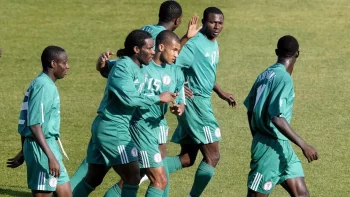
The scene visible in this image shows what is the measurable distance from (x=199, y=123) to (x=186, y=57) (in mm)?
864

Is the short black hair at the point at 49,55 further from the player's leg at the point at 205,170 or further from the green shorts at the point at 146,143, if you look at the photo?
the player's leg at the point at 205,170

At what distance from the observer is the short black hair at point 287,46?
35.6 feet

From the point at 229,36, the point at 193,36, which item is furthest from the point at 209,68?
the point at 229,36

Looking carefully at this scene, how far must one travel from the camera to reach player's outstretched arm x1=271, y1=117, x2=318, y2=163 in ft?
33.7

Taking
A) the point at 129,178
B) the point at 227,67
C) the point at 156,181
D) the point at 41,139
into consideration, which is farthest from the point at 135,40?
the point at 227,67

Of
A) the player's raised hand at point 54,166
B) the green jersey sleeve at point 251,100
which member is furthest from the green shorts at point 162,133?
the player's raised hand at point 54,166

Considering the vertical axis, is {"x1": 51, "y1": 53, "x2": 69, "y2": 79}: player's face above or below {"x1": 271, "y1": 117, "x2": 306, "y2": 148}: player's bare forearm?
above

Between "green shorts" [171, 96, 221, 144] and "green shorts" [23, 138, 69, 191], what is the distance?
285 centimetres

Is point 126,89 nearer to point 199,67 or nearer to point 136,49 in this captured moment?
point 136,49

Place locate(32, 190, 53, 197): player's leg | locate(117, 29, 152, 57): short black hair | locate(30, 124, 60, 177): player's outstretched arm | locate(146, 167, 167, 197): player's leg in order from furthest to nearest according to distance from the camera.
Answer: locate(146, 167, 167, 197): player's leg → locate(117, 29, 152, 57): short black hair → locate(32, 190, 53, 197): player's leg → locate(30, 124, 60, 177): player's outstretched arm

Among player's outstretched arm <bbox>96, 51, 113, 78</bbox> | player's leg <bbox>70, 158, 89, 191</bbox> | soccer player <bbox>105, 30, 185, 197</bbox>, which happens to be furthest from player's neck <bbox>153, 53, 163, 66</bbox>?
player's leg <bbox>70, 158, 89, 191</bbox>

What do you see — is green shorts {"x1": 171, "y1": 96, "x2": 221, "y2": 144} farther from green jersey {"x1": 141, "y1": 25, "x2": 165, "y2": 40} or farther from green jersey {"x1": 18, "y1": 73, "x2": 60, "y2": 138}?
green jersey {"x1": 18, "y1": 73, "x2": 60, "y2": 138}

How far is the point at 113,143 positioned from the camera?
11.0 meters

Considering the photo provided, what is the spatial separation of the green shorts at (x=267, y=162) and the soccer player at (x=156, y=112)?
41.6 inches
